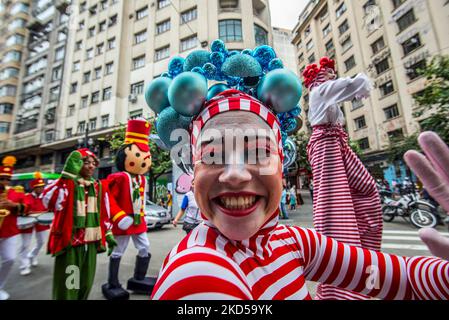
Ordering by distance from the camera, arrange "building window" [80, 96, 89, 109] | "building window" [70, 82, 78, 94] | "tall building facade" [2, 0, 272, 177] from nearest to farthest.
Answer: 1. "tall building facade" [2, 0, 272, 177]
2. "building window" [80, 96, 89, 109]
3. "building window" [70, 82, 78, 94]

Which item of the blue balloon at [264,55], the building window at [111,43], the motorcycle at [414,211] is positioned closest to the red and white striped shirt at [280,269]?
the blue balloon at [264,55]

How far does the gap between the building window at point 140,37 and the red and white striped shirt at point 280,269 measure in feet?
54.3

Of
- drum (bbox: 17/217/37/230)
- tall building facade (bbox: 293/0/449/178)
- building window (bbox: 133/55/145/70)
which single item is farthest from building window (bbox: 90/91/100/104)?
tall building facade (bbox: 293/0/449/178)

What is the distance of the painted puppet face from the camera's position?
2.73 meters

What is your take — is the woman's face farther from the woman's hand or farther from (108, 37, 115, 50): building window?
(108, 37, 115, 50): building window

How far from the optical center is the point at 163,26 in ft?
45.9

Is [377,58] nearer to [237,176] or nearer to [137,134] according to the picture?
[137,134]

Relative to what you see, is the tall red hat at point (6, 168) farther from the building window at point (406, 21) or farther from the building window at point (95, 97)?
the building window at point (95, 97)

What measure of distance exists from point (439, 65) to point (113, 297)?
335 inches

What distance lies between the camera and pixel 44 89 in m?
18.9

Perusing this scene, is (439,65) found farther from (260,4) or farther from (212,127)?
(212,127)

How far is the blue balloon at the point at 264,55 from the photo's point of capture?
1.23 m

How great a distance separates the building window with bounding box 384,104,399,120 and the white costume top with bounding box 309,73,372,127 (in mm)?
15953

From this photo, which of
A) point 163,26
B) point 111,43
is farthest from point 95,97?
point 163,26
